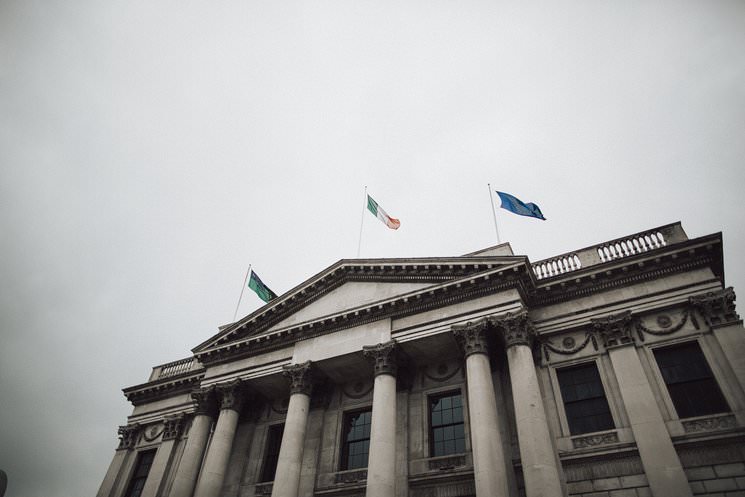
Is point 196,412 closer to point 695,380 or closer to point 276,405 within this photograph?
point 276,405

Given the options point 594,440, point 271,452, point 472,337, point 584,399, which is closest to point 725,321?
point 584,399

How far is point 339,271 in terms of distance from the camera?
22078 mm

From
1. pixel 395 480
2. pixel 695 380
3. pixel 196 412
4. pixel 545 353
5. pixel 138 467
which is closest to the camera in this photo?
pixel 695 380

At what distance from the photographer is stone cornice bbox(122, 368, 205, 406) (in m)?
25.7

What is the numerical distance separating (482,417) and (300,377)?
27.3ft

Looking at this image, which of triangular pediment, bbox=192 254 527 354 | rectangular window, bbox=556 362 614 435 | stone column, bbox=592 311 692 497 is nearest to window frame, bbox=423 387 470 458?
rectangular window, bbox=556 362 614 435

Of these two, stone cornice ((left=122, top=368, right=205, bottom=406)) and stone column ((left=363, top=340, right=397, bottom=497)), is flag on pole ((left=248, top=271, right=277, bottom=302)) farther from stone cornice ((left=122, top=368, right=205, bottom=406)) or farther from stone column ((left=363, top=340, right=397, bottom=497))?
stone column ((left=363, top=340, right=397, bottom=497))

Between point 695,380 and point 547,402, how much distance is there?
4.66m

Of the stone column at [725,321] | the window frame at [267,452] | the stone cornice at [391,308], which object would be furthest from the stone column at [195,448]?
the stone column at [725,321]

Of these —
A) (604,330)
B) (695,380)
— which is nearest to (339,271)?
(604,330)

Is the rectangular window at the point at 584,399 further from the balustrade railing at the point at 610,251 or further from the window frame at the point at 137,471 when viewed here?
the window frame at the point at 137,471

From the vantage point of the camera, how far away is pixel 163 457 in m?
23.7

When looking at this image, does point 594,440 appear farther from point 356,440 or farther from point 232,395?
point 232,395

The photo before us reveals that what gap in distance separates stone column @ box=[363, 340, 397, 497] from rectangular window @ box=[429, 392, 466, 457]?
2.04 m
